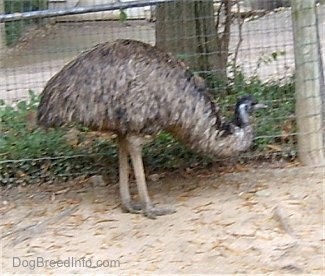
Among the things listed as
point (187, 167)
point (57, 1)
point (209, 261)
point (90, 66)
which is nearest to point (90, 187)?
point (187, 167)

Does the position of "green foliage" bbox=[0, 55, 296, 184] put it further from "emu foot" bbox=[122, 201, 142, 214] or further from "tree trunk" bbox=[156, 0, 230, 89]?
"emu foot" bbox=[122, 201, 142, 214]

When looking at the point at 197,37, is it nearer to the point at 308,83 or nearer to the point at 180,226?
the point at 308,83

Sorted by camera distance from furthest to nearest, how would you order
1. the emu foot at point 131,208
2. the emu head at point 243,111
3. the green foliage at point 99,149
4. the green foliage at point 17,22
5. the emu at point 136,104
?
the green foliage at point 17,22
the green foliage at point 99,149
the emu head at point 243,111
the emu foot at point 131,208
the emu at point 136,104

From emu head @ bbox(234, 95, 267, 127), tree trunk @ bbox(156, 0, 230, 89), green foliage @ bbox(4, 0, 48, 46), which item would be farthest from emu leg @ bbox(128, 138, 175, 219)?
green foliage @ bbox(4, 0, 48, 46)

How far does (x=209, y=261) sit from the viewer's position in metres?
Result: 4.84

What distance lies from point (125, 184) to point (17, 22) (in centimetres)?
218

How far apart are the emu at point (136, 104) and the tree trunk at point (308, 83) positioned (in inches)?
22.3

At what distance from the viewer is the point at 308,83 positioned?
5887 mm

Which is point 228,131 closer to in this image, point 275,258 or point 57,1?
point 275,258

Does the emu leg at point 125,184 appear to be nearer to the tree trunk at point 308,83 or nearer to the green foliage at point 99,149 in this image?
the green foliage at point 99,149

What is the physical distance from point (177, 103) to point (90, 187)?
1.13 metres

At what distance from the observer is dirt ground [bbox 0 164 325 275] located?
15.9 ft

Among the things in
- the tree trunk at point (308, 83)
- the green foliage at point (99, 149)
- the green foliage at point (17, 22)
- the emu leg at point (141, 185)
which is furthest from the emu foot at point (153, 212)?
the green foliage at point (17, 22)

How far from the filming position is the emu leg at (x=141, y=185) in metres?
5.45
